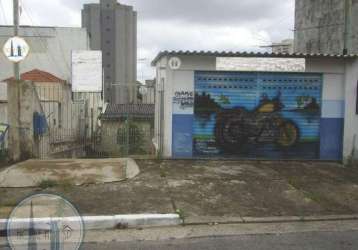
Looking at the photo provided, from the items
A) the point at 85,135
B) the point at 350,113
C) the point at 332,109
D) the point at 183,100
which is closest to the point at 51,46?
the point at 85,135

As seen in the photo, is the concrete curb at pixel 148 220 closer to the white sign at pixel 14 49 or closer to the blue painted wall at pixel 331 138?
the blue painted wall at pixel 331 138

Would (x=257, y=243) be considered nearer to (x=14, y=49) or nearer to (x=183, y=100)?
(x=183, y=100)

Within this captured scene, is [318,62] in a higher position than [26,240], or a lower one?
higher

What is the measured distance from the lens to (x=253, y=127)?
12133 mm

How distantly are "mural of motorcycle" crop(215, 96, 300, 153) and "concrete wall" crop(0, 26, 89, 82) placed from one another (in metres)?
19.9

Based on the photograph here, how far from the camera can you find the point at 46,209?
6895 millimetres

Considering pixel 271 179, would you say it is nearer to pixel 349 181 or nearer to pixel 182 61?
pixel 349 181

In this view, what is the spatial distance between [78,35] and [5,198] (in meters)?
23.9

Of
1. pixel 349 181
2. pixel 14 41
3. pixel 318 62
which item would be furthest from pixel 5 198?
pixel 318 62

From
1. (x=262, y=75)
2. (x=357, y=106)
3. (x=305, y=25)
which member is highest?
(x=305, y=25)

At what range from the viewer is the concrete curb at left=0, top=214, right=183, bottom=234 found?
20.9ft

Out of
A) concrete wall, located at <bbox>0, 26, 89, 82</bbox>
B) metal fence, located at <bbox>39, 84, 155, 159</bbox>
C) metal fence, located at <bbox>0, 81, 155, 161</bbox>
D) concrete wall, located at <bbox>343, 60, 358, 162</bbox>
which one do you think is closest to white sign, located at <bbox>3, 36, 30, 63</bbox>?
metal fence, located at <bbox>0, 81, 155, 161</bbox>

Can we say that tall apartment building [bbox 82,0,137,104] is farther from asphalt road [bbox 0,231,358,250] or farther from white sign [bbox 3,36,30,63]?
asphalt road [bbox 0,231,358,250]

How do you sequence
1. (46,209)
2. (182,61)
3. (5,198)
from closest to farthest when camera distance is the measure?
(46,209), (5,198), (182,61)
